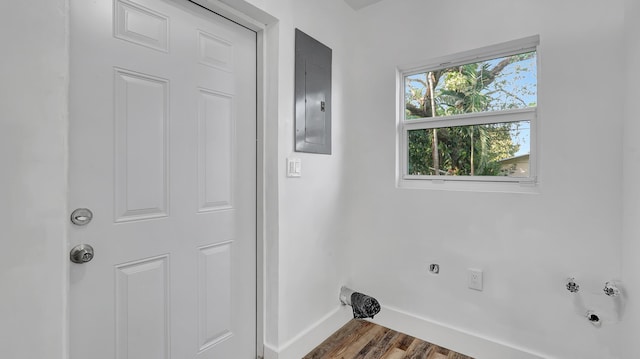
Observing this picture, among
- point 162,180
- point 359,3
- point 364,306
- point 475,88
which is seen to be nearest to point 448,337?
point 364,306

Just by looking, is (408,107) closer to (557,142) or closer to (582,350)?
(557,142)

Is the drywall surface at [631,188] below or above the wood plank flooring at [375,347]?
above

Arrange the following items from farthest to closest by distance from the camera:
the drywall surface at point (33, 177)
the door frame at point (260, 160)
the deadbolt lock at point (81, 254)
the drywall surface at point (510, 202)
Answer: the door frame at point (260, 160)
the drywall surface at point (510, 202)
the deadbolt lock at point (81, 254)
the drywall surface at point (33, 177)

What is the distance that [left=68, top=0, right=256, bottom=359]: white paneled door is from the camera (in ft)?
3.53

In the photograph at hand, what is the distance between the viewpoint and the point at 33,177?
84 cm

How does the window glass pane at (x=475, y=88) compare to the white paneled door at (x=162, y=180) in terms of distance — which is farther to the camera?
the window glass pane at (x=475, y=88)

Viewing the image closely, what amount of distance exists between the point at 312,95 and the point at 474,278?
1501 millimetres

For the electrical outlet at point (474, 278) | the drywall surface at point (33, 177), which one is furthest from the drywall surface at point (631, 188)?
the drywall surface at point (33, 177)

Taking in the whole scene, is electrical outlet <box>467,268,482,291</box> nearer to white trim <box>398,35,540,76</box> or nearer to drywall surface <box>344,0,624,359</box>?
drywall surface <box>344,0,624,359</box>

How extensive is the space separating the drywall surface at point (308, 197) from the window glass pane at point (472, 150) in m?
0.56

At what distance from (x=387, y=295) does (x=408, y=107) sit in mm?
1360

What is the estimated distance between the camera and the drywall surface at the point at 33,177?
31.1 inches

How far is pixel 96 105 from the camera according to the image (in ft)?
3.58

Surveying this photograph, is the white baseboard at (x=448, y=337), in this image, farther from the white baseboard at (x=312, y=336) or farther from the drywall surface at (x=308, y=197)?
the drywall surface at (x=308, y=197)
